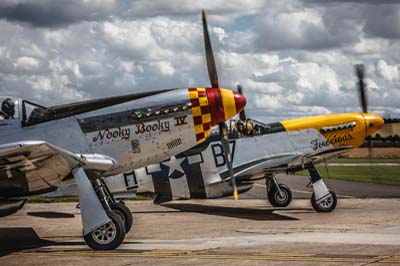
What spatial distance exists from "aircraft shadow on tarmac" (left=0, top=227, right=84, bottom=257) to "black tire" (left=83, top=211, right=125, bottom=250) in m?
1.39

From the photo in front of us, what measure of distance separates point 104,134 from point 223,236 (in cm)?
276

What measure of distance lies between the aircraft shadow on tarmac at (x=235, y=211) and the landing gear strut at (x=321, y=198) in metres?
0.96

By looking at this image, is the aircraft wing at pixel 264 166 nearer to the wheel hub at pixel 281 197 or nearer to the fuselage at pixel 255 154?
the fuselage at pixel 255 154

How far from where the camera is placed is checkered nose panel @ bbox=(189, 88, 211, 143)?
1216 centimetres

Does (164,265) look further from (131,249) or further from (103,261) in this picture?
(131,249)

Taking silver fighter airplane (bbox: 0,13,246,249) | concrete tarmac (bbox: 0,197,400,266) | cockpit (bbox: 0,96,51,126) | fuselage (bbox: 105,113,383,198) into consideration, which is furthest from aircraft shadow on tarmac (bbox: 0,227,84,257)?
fuselage (bbox: 105,113,383,198)

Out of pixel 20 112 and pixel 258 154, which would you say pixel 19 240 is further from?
pixel 258 154

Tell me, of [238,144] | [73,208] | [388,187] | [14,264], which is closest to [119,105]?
[14,264]

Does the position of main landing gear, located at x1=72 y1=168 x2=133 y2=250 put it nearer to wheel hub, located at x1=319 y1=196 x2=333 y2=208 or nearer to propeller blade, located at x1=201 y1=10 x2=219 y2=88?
propeller blade, located at x1=201 y1=10 x2=219 y2=88

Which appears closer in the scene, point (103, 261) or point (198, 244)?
point (103, 261)

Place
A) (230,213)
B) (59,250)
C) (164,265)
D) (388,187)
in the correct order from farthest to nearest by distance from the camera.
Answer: (388,187)
(230,213)
(59,250)
(164,265)

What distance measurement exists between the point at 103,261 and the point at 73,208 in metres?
9.71

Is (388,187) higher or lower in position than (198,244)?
lower

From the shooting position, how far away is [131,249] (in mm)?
11297
